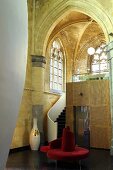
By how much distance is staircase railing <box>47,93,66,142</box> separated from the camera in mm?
10375

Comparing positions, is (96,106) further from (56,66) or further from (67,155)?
(56,66)

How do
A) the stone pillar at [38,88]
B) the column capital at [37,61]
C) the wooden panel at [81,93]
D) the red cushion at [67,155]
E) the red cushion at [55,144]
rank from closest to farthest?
the red cushion at [67,155] < the red cushion at [55,144] < the stone pillar at [38,88] < the wooden panel at [81,93] < the column capital at [37,61]

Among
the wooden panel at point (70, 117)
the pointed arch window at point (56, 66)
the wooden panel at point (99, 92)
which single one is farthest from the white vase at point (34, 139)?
the pointed arch window at point (56, 66)

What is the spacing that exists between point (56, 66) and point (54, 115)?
3547 mm

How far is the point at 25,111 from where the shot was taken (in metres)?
9.72

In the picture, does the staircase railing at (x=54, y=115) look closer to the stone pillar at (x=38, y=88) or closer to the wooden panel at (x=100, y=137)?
the stone pillar at (x=38, y=88)

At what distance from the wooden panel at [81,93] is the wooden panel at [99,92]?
254mm

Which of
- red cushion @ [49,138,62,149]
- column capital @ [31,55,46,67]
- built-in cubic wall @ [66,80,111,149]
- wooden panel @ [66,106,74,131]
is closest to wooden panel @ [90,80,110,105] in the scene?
built-in cubic wall @ [66,80,111,149]

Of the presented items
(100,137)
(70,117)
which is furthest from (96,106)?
(70,117)

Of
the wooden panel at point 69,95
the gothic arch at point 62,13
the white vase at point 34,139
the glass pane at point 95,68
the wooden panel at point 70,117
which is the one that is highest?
the gothic arch at point 62,13

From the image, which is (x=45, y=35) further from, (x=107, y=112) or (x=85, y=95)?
(x=107, y=112)

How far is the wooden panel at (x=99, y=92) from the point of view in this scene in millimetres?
9477

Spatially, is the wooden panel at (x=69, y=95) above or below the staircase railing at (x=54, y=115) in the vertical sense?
above

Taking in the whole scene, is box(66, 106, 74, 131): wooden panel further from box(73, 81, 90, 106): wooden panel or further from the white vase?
the white vase
